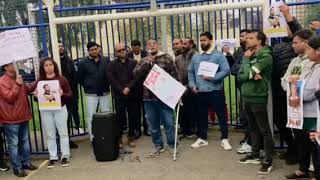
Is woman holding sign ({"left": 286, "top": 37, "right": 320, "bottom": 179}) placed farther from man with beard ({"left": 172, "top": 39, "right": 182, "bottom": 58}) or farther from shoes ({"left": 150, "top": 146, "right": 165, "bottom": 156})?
man with beard ({"left": 172, "top": 39, "right": 182, "bottom": 58})

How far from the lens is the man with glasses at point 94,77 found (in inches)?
301

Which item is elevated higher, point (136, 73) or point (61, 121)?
point (136, 73)

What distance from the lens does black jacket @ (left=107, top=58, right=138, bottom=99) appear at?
755 cm

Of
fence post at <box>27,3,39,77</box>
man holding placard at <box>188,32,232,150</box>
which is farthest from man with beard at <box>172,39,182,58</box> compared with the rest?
fence post at <box>27,3,39,77</box>

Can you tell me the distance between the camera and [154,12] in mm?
6719

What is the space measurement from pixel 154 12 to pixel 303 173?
3.07 metres

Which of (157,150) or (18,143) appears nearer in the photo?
(18,143)

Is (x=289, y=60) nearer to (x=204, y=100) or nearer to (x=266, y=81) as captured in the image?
(x=266, y=81)

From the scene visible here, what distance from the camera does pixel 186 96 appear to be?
26.2 feet

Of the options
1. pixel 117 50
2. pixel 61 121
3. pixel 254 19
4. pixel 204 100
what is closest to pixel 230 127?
pixel 204 100

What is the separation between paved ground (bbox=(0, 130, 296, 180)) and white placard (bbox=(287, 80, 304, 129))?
0.94 metres

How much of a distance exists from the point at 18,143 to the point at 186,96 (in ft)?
9.59

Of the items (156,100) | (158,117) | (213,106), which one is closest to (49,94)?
(156,100)

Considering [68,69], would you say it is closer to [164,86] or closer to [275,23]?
[164,86]
